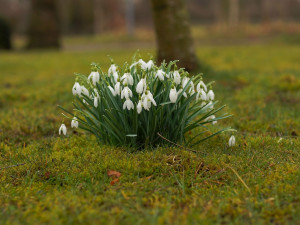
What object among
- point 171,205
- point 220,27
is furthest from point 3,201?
point 220,27

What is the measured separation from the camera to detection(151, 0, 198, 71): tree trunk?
709 centimetres

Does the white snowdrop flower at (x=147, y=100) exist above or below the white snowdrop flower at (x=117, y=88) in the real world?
below

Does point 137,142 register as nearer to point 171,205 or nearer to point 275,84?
point 171,205

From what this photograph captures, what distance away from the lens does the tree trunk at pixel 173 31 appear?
7094 millimetres

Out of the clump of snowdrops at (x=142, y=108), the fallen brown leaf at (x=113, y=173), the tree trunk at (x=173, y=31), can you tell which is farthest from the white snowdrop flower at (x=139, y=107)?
the tree trunk at (x=173, y=31)

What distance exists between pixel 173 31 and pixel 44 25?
10.2 m

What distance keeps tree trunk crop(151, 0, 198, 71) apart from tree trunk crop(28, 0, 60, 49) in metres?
9.88

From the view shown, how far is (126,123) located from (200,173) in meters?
0.75

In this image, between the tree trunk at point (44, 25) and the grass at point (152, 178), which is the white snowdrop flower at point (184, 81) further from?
the tree trunk at point (44, 25)

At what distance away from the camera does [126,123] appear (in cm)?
312

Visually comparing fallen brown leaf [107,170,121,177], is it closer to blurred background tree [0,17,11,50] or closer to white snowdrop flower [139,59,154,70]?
white snowdrop flower [139,59,154,70]

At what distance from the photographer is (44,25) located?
52.0 ft

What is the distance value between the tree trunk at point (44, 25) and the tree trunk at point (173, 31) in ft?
32.4

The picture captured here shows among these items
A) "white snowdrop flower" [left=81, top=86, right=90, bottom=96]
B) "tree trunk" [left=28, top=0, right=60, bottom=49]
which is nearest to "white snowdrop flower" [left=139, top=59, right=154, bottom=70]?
"white snowdrop flower" [left=81, top=86, right=90, bottom=96]
